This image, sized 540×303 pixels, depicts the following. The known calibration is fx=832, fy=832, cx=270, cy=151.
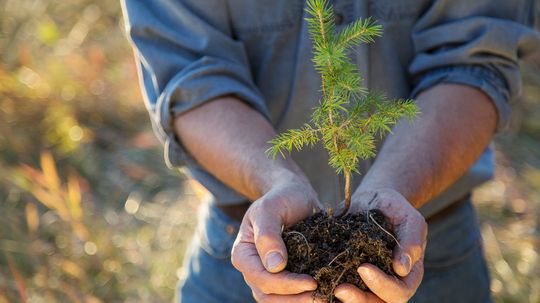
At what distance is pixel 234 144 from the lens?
1819 millimetres

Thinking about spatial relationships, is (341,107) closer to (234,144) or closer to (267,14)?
(234,144)

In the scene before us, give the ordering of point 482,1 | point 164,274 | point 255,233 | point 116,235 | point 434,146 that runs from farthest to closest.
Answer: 1. point 116,235
2. point 164,274
3. point 482,1
4. point 434,146
5. point 255,233

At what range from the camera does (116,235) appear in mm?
3383

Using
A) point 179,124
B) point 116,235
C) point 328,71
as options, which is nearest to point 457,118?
point 328,71

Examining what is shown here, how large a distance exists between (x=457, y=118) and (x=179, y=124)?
0.64 meters

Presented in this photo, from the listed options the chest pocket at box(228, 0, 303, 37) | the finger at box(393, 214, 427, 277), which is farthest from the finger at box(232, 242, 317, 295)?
the chest pocket at box(228, 0, 303, 37)

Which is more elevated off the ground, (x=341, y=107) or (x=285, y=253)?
(x=341, y=107)

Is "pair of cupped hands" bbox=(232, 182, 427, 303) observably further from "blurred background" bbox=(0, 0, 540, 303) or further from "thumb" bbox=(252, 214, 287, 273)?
"blurred background" bbox=(0, 0, 540, 303)

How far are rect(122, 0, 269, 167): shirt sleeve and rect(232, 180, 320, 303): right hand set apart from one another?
0.42 m

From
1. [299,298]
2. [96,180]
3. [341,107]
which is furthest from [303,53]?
[96,180]

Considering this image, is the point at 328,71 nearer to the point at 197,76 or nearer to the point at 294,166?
the point at 294,166

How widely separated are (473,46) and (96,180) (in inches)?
108

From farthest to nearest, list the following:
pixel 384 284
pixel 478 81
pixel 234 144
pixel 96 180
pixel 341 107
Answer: pixel 96 180, pixel 478 81, pixel 234 144, pixel 341 107, pixel 384 284

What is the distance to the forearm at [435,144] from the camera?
1708 mm
